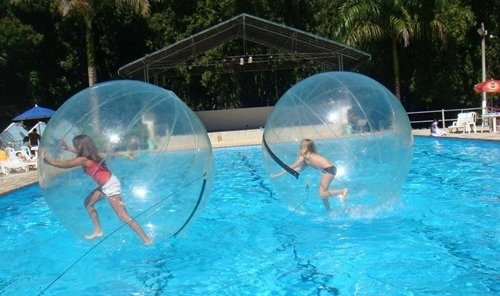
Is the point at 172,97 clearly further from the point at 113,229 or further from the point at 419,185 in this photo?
the point at 419,185

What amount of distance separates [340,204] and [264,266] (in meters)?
1.48

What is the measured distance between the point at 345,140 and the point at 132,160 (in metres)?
2.52

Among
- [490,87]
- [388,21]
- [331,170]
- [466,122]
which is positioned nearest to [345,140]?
[331,170]

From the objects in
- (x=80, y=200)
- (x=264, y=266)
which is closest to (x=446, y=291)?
(x=264, y=266)

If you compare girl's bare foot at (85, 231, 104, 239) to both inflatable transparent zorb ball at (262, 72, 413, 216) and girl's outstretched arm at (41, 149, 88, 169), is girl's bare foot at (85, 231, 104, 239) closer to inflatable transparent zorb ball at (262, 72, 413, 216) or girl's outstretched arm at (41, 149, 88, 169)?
girl's outstretched arm at (41, 149, 88, 169)

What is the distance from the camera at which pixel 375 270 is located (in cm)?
497

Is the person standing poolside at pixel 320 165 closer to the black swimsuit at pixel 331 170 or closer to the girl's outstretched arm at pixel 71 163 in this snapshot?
the black swimsuit at pixel 331 170

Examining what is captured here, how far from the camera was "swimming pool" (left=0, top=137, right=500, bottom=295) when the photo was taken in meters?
4.72

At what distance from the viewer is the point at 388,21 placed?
23812 millimetres

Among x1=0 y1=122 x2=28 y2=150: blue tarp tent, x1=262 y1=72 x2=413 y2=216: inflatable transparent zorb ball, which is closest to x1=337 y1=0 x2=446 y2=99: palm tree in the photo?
x1=0 y1=122 x2=28 y2=150: blue tarp tent

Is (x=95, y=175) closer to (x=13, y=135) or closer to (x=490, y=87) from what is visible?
(x=490, y=87)

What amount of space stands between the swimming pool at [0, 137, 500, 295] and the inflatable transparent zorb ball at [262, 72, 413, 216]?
457 mm

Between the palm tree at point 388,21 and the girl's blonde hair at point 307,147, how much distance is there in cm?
1858

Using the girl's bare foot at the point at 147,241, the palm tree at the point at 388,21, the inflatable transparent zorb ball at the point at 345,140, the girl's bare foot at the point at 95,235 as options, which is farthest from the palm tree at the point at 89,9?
the girl's bare foot at the point at 147,241
